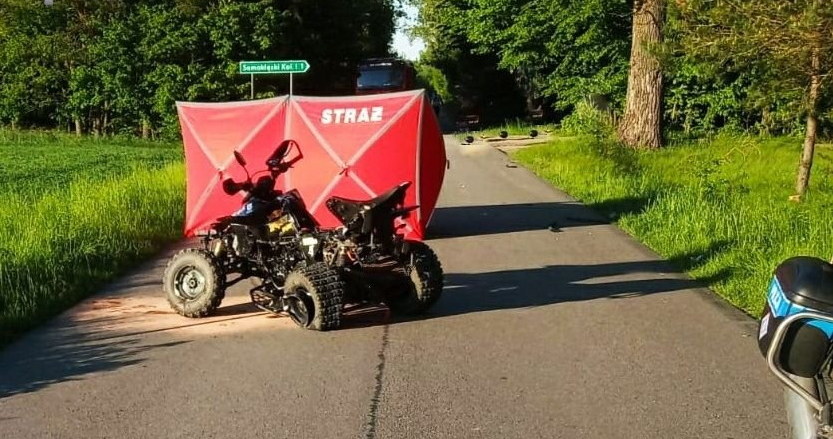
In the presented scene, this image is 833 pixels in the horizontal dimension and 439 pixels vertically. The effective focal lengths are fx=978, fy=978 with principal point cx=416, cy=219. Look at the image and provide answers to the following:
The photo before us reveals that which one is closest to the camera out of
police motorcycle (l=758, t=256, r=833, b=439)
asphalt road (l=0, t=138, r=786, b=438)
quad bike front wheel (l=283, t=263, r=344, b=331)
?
police motorcycle (l=758, t=256, r=833, b=439)

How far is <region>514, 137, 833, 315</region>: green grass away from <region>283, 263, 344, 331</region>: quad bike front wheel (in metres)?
3.72

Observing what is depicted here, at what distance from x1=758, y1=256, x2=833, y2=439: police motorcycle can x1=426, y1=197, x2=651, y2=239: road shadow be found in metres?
9.61

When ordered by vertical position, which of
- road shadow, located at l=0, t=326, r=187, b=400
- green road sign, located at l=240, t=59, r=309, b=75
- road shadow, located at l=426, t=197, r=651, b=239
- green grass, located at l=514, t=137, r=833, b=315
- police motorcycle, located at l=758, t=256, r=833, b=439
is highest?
green road sign, located at l=240, t=59, r=309, b=75

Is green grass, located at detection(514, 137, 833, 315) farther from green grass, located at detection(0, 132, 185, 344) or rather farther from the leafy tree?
green grass, located at detection(0, 132, 185, 344)

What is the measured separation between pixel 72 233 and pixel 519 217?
6.78 metres

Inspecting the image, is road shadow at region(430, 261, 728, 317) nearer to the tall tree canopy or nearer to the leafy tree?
the leafy tree

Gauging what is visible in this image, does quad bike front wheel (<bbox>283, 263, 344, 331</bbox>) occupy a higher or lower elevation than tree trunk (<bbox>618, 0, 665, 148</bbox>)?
lower

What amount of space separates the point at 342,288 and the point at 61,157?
22.3 meters

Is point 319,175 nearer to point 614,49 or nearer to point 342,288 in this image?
point 342,288

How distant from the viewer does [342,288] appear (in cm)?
772

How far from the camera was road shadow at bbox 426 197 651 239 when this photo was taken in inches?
545

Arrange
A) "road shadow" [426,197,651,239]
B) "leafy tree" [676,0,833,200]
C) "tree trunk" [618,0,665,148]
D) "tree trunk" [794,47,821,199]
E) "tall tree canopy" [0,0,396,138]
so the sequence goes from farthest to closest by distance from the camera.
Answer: "tall tree canopy" [0,0,396,138] → "tree trunk" [618,0,665,148] → "road shadow" [426,197,651,239] → "tree trunk" [794,47,821,199] → "leafy tree" [676,0,833,200]

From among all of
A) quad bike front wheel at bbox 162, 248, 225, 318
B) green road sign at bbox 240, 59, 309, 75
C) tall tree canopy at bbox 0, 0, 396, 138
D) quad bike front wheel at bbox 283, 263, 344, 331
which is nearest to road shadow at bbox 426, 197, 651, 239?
green road sign at bbox 240, 59, 309, 75

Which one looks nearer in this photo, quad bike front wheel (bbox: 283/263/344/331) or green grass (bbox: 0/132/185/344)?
quad bike front wheel (bbox: 283/263/344/331)
